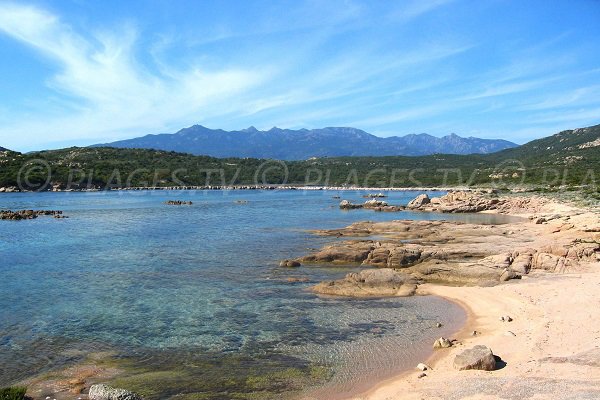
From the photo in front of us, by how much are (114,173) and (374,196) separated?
256 feet

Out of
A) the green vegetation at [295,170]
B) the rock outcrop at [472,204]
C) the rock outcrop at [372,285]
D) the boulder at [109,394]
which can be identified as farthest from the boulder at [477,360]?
the green vegetation at [295,170]

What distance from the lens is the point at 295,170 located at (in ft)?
618

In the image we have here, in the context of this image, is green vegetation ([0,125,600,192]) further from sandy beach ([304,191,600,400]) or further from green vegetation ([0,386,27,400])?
green vegetation ([0,386,27,400])

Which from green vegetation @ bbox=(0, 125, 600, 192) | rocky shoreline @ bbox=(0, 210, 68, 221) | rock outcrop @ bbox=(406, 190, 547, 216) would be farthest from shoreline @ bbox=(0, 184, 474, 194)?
rocky shoreline @ bbox=(0, 210, 68, 221)

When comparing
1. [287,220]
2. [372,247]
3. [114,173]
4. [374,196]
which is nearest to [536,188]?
[374,196]

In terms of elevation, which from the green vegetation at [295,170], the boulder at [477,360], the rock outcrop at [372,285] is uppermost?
the green vegetation at [295,170]

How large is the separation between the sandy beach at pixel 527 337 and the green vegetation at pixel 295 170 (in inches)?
2514

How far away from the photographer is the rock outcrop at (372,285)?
22.1 meters

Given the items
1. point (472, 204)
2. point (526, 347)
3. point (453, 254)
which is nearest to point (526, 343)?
point (526, 347)

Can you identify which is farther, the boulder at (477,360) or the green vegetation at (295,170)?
the green vegetation at (295,170)

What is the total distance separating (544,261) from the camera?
24703 millimetres

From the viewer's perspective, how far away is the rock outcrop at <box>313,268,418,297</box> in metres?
22.1

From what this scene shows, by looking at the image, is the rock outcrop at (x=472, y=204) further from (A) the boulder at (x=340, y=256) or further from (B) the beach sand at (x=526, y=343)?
(B) the beach sand at (x=526, y=343)

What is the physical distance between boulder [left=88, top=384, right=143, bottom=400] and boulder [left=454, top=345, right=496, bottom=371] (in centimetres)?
835
